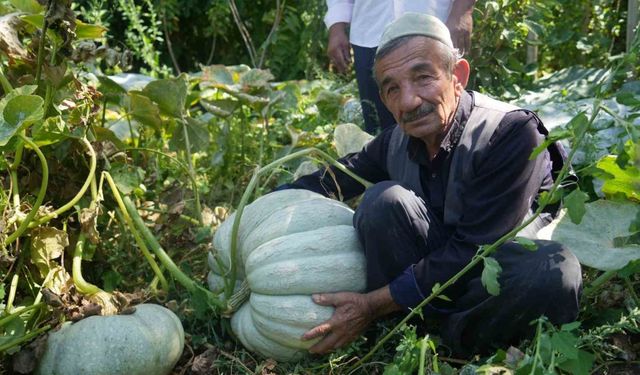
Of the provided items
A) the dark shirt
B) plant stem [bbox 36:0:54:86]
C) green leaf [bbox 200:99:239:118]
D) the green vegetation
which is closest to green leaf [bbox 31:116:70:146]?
the green vegetation

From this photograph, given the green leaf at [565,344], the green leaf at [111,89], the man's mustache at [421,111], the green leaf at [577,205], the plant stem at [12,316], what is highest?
the green leaf at [577,205]

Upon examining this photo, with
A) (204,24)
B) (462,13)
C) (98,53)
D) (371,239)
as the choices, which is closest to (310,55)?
(204,24)

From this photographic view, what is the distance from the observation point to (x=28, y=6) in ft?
8.73

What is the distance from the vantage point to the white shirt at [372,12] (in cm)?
312

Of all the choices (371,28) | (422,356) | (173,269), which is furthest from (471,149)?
(371,28)

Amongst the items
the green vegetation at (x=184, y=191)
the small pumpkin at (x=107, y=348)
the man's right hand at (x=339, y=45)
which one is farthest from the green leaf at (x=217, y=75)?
the small pumpkin at (x=107, y=348)

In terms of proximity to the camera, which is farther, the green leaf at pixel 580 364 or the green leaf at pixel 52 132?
the green leaf at pixel 52 132

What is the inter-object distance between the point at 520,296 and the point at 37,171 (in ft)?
4.99

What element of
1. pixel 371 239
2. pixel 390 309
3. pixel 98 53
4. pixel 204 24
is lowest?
pixel 204 24

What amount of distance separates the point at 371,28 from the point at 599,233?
1.36 metres

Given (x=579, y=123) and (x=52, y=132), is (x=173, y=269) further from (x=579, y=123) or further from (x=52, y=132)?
(x=579, y=123)

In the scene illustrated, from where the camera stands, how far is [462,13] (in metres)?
3.01

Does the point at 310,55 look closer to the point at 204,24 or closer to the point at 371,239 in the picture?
the point at 204,24

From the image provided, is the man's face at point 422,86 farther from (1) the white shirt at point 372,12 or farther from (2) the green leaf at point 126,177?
(2) the green leaf at point 126,177
